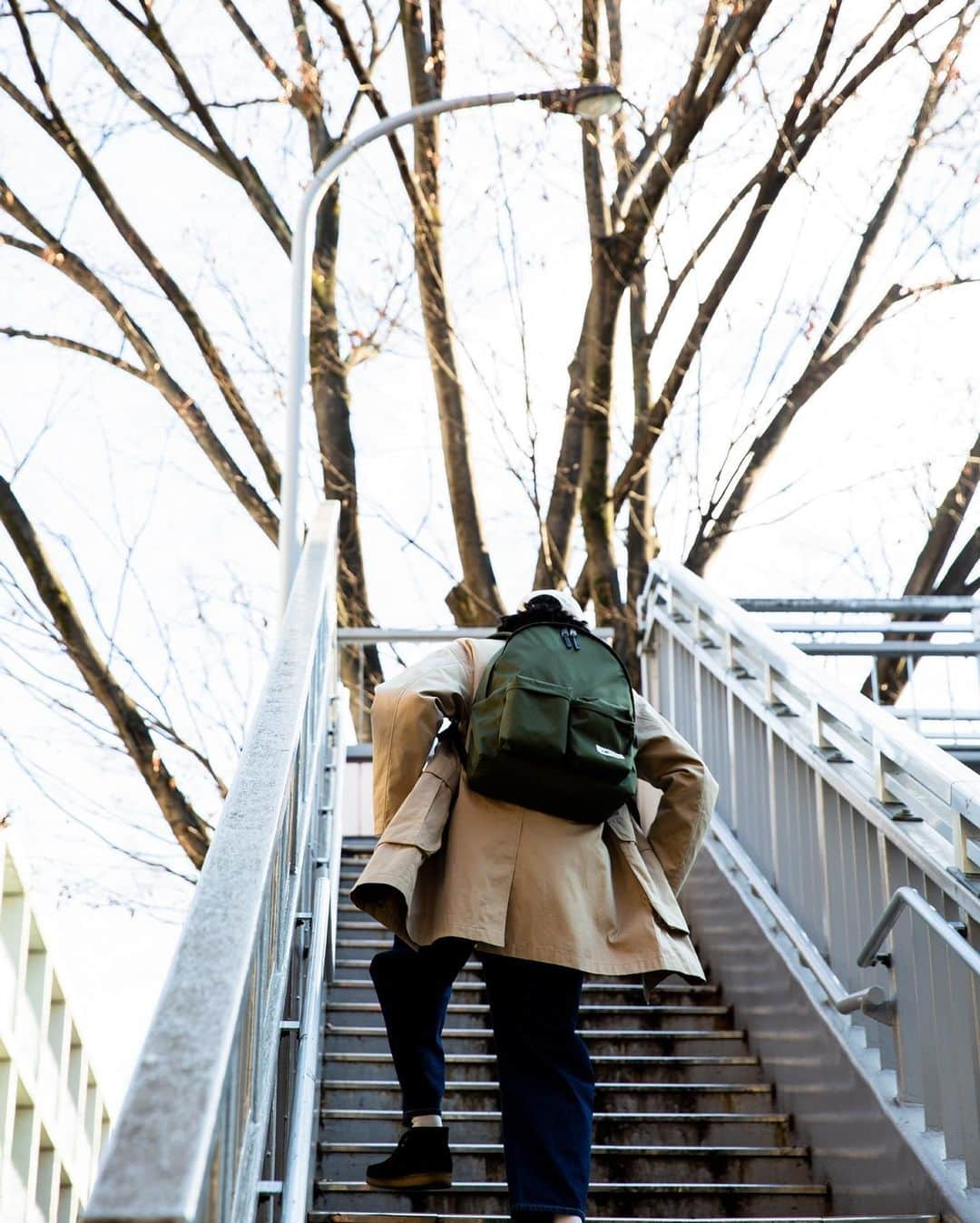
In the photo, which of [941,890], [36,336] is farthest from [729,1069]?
[36,336]

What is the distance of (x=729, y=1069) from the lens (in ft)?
17.1

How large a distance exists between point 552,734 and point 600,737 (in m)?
0.13

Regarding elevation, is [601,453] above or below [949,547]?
above

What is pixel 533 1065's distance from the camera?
11.2 ft

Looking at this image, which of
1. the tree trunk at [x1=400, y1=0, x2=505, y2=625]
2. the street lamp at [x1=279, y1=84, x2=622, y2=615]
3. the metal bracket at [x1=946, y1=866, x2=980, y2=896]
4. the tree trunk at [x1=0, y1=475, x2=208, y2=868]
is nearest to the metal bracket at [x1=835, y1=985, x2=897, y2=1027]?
the metal bracket at [x1=946, y1=866, x2=980, y2=896]

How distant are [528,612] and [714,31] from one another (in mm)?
6489

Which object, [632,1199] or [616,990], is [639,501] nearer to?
[616,990]

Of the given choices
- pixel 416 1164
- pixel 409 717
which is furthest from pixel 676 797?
pixel 416 1164

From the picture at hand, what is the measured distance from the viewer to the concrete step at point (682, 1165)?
448 cm

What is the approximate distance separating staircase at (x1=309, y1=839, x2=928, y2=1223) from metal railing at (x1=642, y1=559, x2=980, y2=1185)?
1.65 feet

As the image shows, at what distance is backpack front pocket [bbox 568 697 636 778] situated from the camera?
350 centimetres

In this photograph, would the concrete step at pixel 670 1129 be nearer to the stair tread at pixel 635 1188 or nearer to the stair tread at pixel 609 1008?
the stair tread at pixel 635 1188

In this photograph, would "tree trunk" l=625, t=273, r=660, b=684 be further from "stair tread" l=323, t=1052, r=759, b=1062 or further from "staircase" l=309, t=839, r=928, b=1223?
"stair tread" l=323, t=1052, r=759, b=1062

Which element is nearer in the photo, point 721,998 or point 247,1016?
point 247,1016
